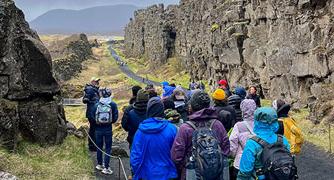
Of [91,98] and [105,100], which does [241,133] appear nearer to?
[105,100]

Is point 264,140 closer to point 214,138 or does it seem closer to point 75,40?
point 214,138

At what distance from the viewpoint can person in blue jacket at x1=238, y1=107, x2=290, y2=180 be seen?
7.70 m

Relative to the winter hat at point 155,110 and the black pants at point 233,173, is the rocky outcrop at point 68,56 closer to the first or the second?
the black pants at point 233,173

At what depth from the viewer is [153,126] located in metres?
8.95

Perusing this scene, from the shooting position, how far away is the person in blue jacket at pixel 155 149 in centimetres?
901

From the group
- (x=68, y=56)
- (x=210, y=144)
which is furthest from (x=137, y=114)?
(x=68, y=56)

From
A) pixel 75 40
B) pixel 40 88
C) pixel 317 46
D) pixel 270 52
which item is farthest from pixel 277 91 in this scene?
pixel 75 40

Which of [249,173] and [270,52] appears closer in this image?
[249,173]

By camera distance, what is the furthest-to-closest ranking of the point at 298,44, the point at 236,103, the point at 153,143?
1. the point at 298,44
2. the point at 236,103
3. the point at 153,143

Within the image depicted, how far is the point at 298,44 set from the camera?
28.9 meters

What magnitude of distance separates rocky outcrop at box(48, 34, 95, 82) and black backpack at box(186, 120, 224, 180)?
40.4 m

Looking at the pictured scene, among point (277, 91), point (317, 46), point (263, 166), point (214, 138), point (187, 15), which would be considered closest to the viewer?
point (263, 166)

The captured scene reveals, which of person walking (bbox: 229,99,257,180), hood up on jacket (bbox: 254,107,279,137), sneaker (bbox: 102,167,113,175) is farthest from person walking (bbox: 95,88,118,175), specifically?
hood up on jacket (bbox: 254,107,279,137)

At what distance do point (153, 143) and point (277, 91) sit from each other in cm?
2412
